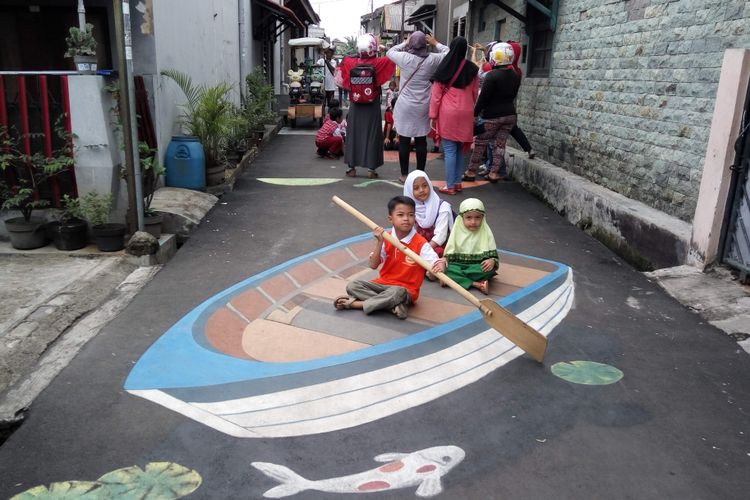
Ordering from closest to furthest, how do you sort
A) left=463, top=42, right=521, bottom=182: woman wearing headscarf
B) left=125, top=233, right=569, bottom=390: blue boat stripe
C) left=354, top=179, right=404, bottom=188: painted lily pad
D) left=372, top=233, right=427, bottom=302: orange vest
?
left=125, top=233, right=569, bottom=390: blue boat stripe
left=372, top=233, right=427, bottom=302: orange vest
left=463, top=42, right=521, bottom=182: woman wearing headscarf
left=354, top=179, right=404, bottom=188: painted lily pad

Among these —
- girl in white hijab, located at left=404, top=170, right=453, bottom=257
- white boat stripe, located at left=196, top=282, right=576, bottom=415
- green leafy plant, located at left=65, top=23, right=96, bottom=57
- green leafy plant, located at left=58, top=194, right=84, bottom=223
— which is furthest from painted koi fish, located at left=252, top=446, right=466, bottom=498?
green leafy plant, located at left=65, top=23, right=96, bottom=57

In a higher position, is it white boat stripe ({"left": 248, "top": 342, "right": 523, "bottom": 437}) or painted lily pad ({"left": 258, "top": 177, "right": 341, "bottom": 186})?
painted lily pad ({"left": 258, "top": 177, "right": 341, "bottom": 186})

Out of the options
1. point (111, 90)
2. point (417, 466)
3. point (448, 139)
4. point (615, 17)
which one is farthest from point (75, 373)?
point (615, 17)

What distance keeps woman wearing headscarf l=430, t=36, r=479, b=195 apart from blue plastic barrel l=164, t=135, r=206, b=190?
2942mm

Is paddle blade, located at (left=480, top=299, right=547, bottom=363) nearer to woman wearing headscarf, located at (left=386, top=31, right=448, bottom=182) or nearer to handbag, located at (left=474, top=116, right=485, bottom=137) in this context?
woman wearing headscarf, located at (left=386, top=31, right=448, bottom=182)

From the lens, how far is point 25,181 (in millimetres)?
5117

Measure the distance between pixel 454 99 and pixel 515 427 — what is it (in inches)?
211

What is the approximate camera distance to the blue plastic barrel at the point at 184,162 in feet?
23.1

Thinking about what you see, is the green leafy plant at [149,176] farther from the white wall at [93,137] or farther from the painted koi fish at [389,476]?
the painted koi fish at [389,476]

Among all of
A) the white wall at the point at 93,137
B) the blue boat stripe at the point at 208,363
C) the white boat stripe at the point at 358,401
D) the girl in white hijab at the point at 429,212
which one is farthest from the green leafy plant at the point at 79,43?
the white boat stripe at the point at 358,401

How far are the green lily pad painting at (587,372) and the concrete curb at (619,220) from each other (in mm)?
2007

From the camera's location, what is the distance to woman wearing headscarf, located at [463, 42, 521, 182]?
8.18 m

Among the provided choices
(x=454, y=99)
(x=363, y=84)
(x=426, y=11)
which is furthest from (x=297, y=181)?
(x=426, y=11)

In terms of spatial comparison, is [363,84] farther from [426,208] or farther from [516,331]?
[516,331]
